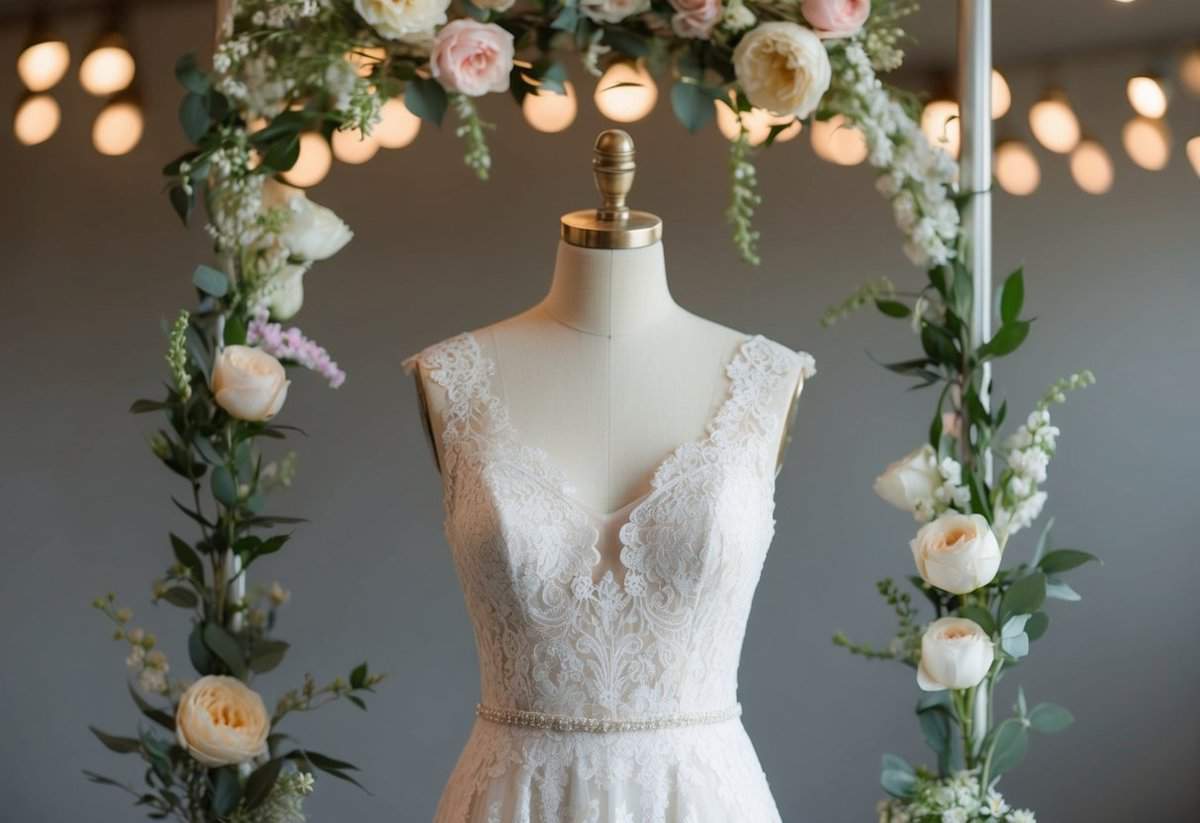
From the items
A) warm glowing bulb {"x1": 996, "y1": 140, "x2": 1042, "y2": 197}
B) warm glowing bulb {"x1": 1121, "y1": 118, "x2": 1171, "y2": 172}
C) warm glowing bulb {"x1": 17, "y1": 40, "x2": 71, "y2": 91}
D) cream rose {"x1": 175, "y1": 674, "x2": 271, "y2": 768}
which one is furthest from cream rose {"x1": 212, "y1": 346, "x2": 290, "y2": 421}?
warm glowing bulb {"x1": 1121, "y1": 118, "x2": 1171, "y2": 172}

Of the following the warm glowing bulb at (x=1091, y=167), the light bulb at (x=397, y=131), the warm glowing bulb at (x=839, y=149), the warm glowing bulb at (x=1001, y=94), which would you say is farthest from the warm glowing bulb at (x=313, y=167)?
the warm glowing bulb at (x=1091, y=167)

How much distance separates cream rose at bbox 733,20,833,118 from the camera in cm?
197

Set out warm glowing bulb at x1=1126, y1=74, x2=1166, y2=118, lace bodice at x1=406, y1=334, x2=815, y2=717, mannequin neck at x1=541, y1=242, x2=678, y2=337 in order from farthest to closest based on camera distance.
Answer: warm glowing bulb at x1=1126, y1=74, x2=1166, y2=118 < mannequin neck at x1=541, y1=242, x2=678, y2=337 < lace bodice at x1=406, y1=334, x2=815, y2=717

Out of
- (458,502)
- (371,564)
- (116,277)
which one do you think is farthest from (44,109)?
(458,502)

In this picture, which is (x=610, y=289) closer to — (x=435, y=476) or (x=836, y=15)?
(x=836, y=15)

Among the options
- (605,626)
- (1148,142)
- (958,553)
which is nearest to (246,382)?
(605,626)

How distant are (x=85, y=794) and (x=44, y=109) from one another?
1.55 meters

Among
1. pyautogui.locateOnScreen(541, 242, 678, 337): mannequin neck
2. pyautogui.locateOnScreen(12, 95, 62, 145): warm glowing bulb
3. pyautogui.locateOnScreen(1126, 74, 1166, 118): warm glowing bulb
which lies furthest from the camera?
pyautogui.locateOnScreen(12, 95, 62, 145): warm glowing bulb

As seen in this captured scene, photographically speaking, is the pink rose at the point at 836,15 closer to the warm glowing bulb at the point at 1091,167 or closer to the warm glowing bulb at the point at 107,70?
the warm glowing bulb at the point at 1091,167

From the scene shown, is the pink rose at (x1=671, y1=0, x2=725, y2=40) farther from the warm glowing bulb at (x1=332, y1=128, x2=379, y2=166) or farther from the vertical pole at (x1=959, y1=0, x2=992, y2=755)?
the warm glowing bulb at (x1=332, y1=128, x2=379, y2=166)

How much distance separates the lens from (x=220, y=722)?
2.10 metres

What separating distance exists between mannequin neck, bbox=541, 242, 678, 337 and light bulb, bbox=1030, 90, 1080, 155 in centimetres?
183

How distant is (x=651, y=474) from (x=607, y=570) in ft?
0.44

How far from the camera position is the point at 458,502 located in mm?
2006
